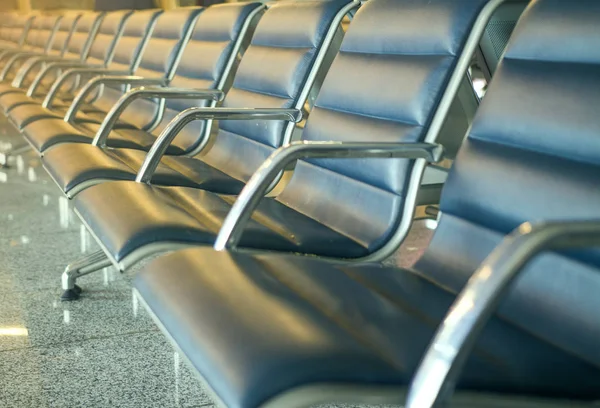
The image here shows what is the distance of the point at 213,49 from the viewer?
8.68 ft

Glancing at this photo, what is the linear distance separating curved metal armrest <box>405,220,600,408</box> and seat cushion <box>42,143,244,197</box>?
1301 millimetres

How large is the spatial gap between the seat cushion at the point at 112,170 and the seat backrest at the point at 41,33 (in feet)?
11.9

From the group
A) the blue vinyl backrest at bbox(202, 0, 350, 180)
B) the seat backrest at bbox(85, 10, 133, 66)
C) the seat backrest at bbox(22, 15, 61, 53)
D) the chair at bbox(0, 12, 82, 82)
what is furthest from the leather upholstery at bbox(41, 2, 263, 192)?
the seat backrest at bbox(22, 15, 61, 53)

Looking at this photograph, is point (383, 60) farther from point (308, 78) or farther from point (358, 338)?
point (358, 338)

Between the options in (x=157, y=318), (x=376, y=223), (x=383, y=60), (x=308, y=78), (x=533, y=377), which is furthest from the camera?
(x=308, y=78)

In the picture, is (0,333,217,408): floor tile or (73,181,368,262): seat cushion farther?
(0,333,217,408): floor tile

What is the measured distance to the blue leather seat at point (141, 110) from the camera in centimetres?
262

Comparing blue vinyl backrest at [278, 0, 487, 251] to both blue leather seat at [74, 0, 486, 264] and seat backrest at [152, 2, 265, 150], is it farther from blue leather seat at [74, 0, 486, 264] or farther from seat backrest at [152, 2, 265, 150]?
seat backrest at [152, 2, 265, 150]

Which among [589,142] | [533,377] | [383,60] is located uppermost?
[383,60]

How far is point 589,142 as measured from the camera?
107 centimetres

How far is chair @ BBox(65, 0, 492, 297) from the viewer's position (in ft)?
4.50

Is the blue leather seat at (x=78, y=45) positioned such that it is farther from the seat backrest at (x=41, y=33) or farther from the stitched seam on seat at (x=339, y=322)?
the stitched seam on seat at (x=339, y=322)

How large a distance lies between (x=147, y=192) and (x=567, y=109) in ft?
3.17

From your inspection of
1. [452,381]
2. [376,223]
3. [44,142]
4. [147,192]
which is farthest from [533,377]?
[44,142]
